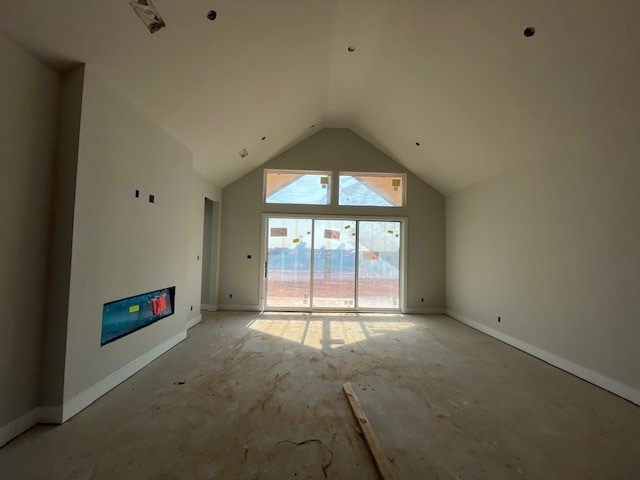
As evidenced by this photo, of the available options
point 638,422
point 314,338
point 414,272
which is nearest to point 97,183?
point 314,338

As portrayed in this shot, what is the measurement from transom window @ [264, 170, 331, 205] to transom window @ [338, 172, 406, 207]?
1.20 ft

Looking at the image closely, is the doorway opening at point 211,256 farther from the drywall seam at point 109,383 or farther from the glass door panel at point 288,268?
the drywall seam at point 109,383

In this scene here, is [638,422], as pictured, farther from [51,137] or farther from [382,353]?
[51,137]

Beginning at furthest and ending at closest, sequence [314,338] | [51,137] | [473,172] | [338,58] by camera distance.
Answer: [473,172]
[314,338]
[338,58]
[51,137]

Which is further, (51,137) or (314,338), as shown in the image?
(314,338)

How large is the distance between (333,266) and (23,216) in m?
4.61

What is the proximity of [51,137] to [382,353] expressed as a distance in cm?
377

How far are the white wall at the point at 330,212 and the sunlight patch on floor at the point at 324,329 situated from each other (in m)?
1.04

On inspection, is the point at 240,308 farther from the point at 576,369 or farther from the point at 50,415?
the point at 576,369

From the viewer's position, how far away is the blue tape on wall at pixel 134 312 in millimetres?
2359

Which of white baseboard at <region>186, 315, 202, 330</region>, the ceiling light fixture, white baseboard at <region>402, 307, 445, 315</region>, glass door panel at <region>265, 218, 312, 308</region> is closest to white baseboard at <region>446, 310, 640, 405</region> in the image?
white baseboard at <region>402, 307, 445, 315</region>

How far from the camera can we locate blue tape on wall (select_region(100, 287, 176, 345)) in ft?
7.74

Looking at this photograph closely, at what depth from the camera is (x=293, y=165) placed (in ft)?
18.7

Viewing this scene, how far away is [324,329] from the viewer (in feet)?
14.4
